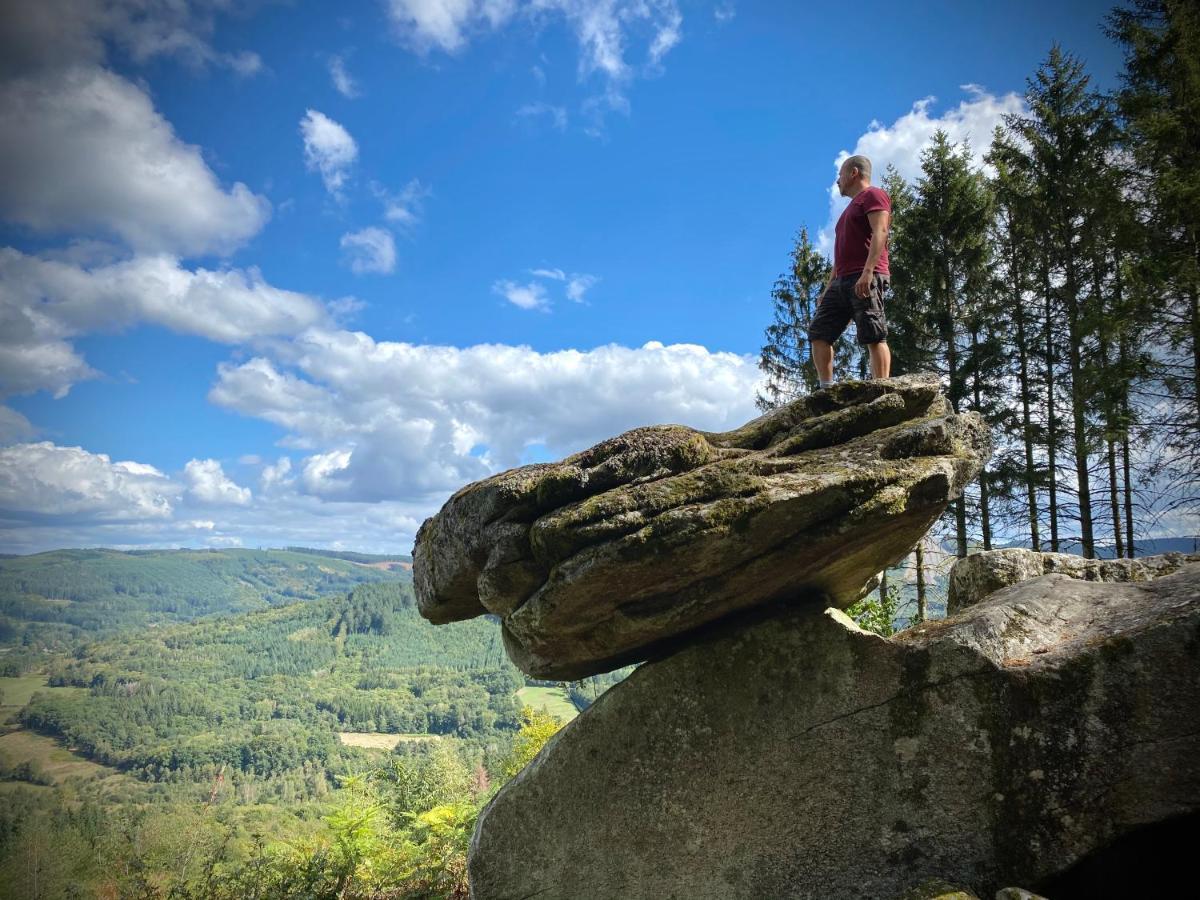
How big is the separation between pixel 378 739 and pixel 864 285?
217 metres

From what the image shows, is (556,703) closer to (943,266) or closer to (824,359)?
(943,266)

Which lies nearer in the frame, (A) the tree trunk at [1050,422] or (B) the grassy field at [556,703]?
(A) the tree trunk at [1050,422]

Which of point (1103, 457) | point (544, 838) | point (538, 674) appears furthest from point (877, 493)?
point (1103, 457)

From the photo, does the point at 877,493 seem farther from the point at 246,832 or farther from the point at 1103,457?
the point at 246,832

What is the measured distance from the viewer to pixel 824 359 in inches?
317

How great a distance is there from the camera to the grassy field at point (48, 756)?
147625mm

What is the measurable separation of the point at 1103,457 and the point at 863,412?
15377mm

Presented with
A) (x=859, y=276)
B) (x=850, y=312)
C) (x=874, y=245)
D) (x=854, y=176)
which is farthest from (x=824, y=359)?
(x=854, y=176)

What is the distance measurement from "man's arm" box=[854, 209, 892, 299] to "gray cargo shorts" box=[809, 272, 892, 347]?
111mm

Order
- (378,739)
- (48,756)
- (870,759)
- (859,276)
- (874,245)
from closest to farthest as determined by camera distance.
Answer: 1. (870,759)
2. (874,245)
3. (859,276)
4. (48,756)
5. (378,739)

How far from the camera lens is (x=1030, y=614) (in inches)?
261

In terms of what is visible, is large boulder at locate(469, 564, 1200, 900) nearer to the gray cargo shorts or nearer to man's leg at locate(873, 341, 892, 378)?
man's leg at locate(873, 341, 892, 378)

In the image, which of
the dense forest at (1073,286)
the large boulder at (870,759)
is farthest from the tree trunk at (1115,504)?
the large boulder at (870,759)

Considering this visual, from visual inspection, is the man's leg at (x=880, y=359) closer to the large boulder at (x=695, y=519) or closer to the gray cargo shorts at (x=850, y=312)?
the gray cargo shorts at (x=850, y=312)
